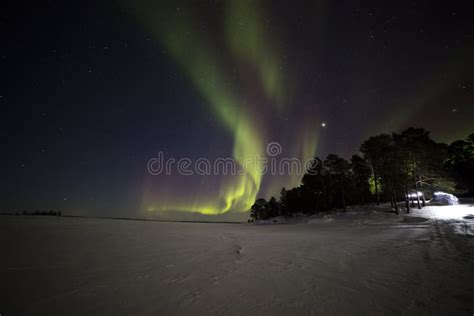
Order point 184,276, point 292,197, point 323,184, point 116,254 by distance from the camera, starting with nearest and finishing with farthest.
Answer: point 184,276 → point 116,254 → point 323,184 → point 292,197

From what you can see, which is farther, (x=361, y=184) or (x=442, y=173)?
(x=361, y=184)

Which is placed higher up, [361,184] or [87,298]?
[361,184]

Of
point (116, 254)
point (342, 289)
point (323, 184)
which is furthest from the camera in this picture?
point (323, 184)

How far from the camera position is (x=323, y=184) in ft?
155

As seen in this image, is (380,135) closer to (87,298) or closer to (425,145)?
(425,145)

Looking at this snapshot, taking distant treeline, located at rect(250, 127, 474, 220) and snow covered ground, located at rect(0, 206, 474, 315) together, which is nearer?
snow covered ground, located at rect(0, 206, 474, 315)

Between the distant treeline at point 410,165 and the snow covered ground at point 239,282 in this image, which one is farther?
the distant treeline at point 410,165

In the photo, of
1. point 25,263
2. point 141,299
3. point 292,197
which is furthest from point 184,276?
point 292,197

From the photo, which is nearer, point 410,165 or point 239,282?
point 239,282

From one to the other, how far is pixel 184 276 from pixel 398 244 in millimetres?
9054

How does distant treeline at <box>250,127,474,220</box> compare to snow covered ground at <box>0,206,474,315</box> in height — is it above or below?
above

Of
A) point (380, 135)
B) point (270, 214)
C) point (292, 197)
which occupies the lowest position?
point (270, 214)

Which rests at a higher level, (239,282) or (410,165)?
(410,165)

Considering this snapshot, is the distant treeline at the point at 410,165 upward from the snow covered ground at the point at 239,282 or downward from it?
upward
